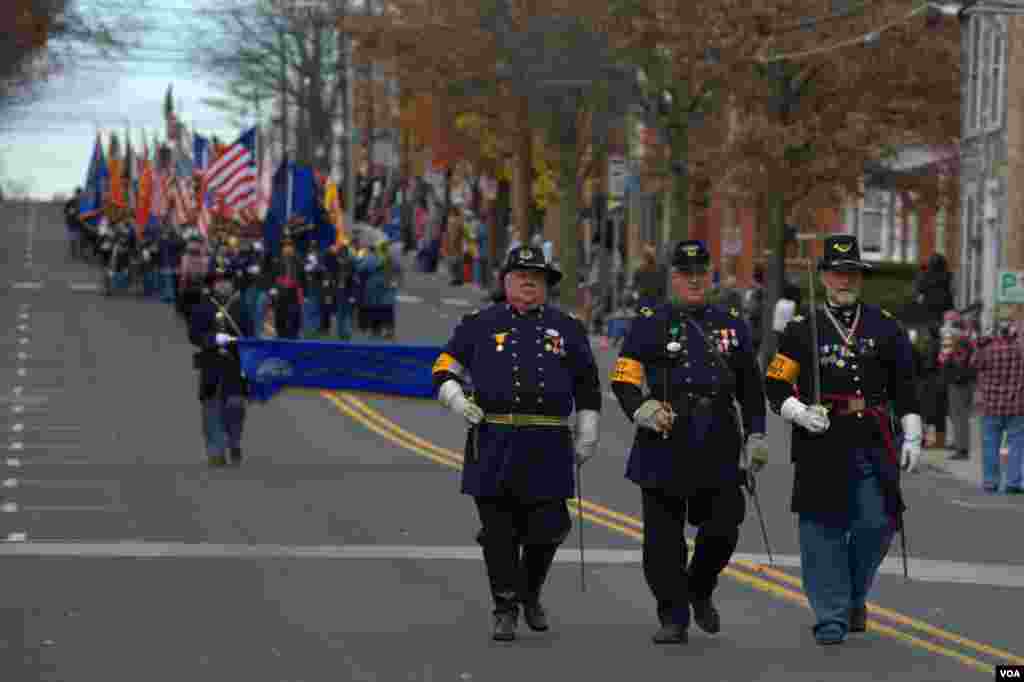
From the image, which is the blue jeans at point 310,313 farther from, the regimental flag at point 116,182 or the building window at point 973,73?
the regimental flag at point 116,182

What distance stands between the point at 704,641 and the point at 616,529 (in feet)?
19.6

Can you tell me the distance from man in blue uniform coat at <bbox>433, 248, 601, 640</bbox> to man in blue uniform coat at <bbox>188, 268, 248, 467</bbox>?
11.6 meters

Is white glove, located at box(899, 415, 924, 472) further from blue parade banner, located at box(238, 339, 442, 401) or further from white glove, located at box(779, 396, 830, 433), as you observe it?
blue parade banner, located at box(238, 339, 442, 401)

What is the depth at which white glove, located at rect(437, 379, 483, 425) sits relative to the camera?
39.4 ft

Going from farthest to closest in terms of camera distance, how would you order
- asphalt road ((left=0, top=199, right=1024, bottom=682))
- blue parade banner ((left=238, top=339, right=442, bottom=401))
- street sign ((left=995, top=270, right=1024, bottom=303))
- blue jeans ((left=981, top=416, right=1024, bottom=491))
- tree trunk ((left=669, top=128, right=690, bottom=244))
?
tree trunk ((left=669, top=128, right=690, bottom=244))
street sign ((left=995, top=270, right=1024, bottom=303))
blue parade banner ((left=238, top=339, right=442, bottom=401))
blue jeans ((left=981, top=416, right=1024, bottom=491))
asphalt road ((left=0, top=199, right=1024, bottom=682))

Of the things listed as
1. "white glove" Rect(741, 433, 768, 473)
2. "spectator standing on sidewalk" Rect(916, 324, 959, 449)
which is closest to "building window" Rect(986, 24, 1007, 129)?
"spectator standing on sidewalk" Rect(916, 324, 959, 449)

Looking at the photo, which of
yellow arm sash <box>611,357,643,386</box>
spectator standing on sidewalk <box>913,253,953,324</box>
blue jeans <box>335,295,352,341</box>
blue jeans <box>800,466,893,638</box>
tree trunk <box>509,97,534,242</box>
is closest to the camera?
blue jeans <box>800,466,893,638</box>

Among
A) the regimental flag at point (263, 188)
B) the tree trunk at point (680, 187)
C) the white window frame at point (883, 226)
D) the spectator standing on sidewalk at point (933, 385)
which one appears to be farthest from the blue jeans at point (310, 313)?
the spectator standing on sidewalk at point (933, 385)

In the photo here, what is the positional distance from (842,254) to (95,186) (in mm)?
63065

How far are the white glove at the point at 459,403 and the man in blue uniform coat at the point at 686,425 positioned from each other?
2.27ft

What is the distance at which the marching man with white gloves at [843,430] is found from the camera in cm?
1185

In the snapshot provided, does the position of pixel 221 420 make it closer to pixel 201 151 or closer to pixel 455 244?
pixel 201 151

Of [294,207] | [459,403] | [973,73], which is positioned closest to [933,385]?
[459,403]

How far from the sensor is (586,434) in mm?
12195
